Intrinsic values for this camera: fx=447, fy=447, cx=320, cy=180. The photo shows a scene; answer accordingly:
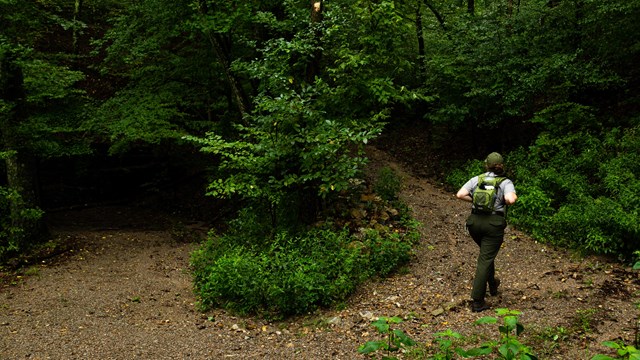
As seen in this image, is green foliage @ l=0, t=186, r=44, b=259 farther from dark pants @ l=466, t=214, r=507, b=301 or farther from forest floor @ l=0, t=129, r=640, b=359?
dark pants @ l=466, t=214, r=507, b=301

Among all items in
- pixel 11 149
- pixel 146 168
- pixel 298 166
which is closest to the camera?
pixel 298 166

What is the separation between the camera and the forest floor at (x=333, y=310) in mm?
5723

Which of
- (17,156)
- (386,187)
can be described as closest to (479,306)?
(386,187)

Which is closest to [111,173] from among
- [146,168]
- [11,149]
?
[146,168]

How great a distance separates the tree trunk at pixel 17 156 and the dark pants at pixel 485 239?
9477 millimetres

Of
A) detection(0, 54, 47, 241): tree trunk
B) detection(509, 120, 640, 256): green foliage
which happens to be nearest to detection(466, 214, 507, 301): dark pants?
detection(509, 120, 640, 256): green foliage

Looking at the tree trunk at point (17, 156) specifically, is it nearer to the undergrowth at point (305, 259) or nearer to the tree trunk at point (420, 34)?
the undergrowth at point (305, 259)

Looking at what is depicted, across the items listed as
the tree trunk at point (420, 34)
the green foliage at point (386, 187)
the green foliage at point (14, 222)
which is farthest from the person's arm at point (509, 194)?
the tree trunk at point (420, 34)

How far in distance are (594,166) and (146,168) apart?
1508cm

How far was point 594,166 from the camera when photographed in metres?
9.77

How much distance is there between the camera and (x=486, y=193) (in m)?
5.82

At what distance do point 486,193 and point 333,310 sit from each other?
115 inches

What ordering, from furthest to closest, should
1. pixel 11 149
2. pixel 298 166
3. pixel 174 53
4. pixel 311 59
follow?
pixel 174 53 → pixel 11 149 → pixel 311 59 → pixel 298 166

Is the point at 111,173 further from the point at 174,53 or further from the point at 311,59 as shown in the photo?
the point at 311,59
